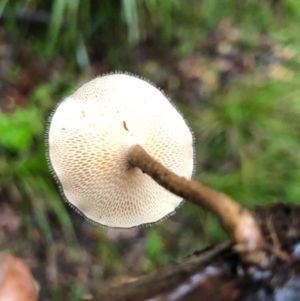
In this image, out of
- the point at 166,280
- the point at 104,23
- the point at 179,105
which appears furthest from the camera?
the point at 179,105

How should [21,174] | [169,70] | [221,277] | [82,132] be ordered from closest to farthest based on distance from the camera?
[221,277]
[82,132]
[21,174]
[169,70]

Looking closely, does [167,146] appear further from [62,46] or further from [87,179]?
[62,46]

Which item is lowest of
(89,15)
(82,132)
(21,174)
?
(21,174)

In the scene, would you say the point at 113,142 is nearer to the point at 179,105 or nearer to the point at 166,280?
the point at 166,280

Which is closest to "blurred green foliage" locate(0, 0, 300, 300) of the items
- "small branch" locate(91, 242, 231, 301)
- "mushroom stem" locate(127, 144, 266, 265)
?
"mushroom stem" locate(127, 144, 266, 265)

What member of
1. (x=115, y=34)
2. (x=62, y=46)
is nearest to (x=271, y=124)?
(x=115, y=34)

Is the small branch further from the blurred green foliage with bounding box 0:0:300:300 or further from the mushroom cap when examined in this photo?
the blurred green foliage with bounding box 0:0:300:300

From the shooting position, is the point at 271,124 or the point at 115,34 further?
the point at 115,34

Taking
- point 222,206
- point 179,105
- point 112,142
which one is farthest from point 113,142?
point 179,105
